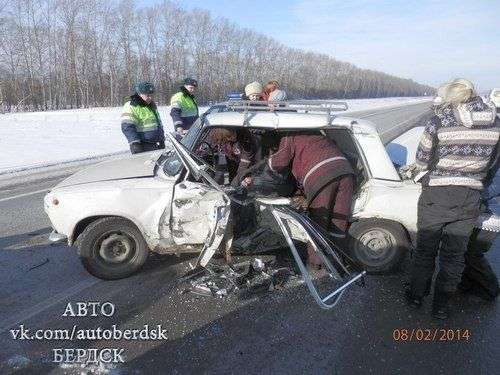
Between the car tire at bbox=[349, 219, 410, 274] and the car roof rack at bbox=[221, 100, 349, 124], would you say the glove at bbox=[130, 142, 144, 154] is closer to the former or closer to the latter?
the car roof rack at bbox=[221, 100, 349, 124]

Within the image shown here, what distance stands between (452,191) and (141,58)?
2485 inches

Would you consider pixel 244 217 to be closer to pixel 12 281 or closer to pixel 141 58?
pixel 12 281

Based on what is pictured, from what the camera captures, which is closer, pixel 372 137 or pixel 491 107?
pixel 491 107

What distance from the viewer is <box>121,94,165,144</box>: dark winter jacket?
20.1ft

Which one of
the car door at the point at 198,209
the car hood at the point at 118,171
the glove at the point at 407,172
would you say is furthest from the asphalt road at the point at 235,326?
the glove at the point at 407,172

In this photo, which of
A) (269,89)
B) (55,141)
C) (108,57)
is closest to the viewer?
(269,89)

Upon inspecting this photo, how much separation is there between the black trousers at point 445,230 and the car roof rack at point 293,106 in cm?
127

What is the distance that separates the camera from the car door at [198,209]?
3691 millimetres

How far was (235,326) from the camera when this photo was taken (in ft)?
11.1

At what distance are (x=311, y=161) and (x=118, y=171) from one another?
6.55 ft

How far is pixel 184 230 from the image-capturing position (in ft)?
13.1

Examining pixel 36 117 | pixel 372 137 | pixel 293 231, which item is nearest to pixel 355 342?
pixel 293 231
